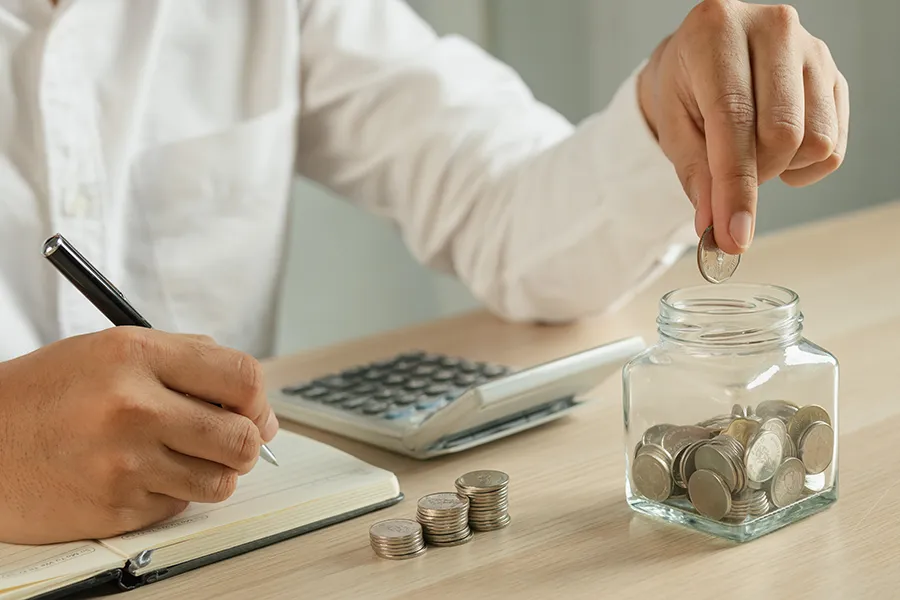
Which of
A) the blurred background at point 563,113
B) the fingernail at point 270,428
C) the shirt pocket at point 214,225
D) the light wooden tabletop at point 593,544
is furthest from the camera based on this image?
the blurred background at point 563,113

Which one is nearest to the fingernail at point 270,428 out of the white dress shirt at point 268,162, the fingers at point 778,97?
the fingers at point 778,97

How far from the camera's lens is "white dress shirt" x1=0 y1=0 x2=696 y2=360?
3.42 feet

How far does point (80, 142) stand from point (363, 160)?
336 mm

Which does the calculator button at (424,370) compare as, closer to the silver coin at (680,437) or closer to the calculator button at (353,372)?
the calculator button at (353,372)

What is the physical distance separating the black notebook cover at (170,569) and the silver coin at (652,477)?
0.16 meters

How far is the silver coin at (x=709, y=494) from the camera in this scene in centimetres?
60

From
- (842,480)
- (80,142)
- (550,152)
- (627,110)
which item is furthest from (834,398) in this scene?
(80,142)

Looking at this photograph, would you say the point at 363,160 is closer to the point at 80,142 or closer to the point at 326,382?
the point at 80,142

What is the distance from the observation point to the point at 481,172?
1.20 meters

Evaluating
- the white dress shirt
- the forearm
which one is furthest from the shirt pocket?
the forearm

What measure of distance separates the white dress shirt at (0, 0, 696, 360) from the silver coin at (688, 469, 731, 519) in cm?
41

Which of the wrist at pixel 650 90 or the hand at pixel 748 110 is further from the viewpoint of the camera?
the wrist at pixel 650 90

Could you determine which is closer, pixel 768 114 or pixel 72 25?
pixel 768 114

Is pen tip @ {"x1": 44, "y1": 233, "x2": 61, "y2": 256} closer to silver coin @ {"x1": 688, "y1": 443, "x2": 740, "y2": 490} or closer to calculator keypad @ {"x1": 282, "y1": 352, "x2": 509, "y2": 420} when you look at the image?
calculator keypad @ {"x1": 282, "y1": 352, "x2": 509, "y2": 420}
